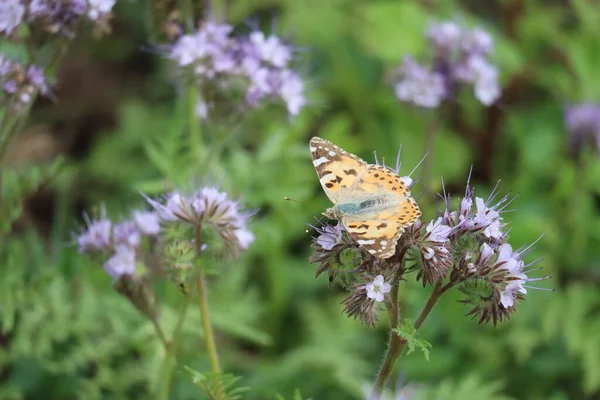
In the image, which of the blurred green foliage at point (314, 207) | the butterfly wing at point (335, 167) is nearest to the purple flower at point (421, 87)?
the blurred green foliage at point (314, 207)

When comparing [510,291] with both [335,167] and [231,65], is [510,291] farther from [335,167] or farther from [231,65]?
[231,65]

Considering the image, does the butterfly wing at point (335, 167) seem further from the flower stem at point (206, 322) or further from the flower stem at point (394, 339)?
the flower stem at point (206, 322)

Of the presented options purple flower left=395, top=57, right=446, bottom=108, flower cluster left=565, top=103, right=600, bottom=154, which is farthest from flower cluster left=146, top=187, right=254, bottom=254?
flower cluster left=565, top=103, right=600, bottom=154

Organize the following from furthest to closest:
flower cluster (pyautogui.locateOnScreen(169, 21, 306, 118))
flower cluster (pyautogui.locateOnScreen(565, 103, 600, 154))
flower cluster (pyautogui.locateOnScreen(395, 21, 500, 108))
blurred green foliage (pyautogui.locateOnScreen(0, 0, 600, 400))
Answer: flower cluster (pyautogui.locateOnScreen(565, 103, 600, 154)) < flower cluster (pyautogui.locateOnScreen(395, 21, 500, 108)) < blurred green foliage (pyautogui.locateOnScreen(0, 0, 600, 400)) < flower cluster (pyautogui.locateOnScreen(169, 21, 306, 118))

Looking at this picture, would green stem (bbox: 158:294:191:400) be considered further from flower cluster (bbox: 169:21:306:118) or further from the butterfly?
flower cluster (bbox: 169:21:306:118)

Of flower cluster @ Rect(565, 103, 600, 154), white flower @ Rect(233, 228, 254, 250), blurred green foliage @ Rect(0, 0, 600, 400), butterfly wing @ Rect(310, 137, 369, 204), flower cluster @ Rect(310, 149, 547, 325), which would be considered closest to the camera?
flower cluster @ Rect(310, 149, 547, 325)

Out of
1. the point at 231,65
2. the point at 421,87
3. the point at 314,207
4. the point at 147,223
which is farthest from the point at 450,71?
Answer: the point at 147,223
